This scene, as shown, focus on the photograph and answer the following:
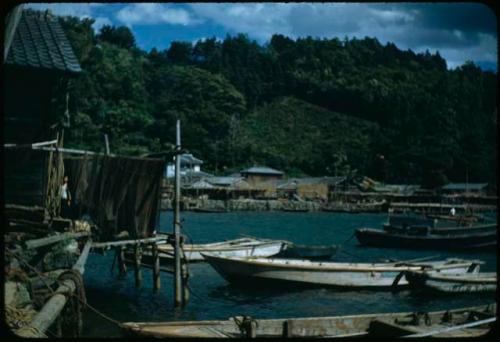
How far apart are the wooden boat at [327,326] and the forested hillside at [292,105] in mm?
59202

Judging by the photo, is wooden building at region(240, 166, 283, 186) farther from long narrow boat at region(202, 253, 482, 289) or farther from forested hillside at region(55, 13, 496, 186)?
long narrow boat at region(202, 253, 482, 289)

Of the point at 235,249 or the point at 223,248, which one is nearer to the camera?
the point at 223,248

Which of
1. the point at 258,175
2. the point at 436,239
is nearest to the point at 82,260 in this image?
the point at 436,239

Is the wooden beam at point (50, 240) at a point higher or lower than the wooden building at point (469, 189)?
higher

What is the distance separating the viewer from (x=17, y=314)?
25.2ft

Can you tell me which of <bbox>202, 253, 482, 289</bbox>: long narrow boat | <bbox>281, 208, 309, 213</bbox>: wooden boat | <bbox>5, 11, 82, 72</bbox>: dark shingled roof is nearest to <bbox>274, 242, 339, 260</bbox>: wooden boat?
<bbox>202, 253, 482, 289</bbox>: long narrow boat

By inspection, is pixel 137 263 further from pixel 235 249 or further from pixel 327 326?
pixel 327 326

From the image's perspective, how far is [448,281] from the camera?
19.0 m

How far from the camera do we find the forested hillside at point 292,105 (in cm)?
8574

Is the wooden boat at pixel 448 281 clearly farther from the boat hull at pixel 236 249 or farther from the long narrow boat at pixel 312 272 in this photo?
the boat hull at pixel 236 249

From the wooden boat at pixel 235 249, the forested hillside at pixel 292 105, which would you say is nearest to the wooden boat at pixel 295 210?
the forested hillside at pixel 292 105

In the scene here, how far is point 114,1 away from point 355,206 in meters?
75.6

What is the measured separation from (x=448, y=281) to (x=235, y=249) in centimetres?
964

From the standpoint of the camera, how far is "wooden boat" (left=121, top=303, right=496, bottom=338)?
9.59 meters
